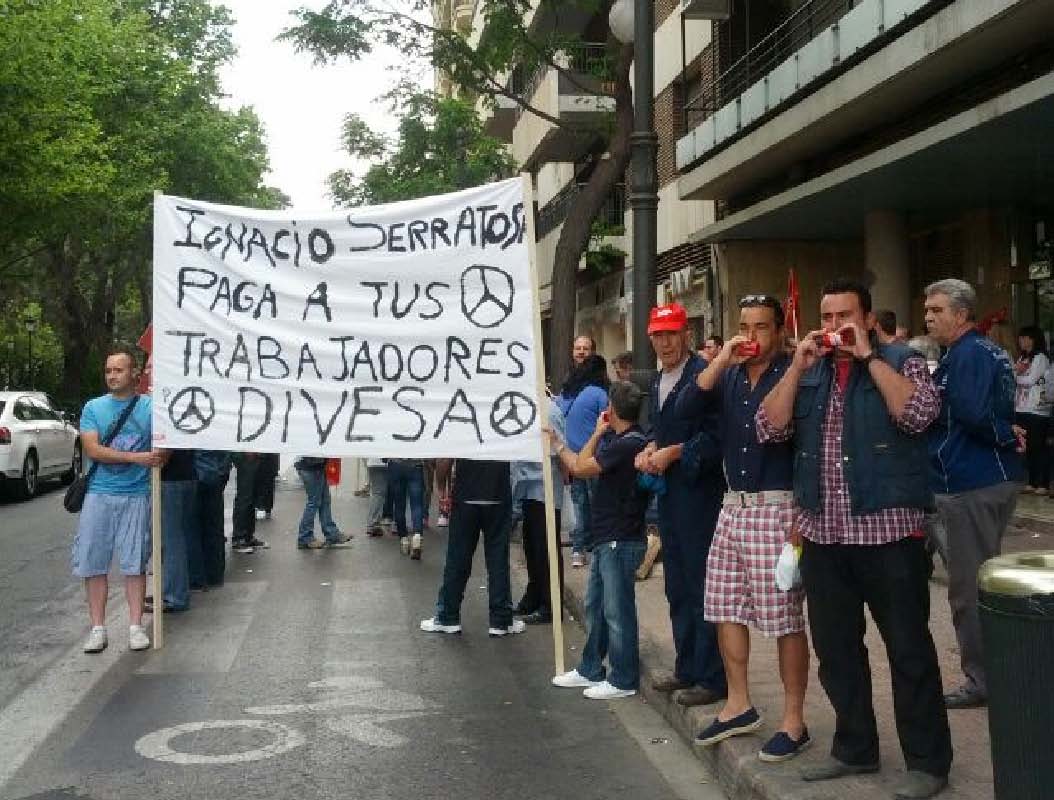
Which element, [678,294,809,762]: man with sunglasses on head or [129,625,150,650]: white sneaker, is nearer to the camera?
[678,294,809,762]: man with sunglasses on head

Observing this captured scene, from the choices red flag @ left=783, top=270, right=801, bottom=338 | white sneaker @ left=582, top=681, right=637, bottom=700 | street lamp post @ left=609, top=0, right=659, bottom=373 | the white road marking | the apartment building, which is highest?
the apartment building

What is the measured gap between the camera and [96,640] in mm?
7984

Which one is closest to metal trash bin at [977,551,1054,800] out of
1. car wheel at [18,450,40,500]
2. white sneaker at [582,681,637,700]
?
white sneaker at [582,681,637,700]

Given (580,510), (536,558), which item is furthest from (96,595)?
(580,510)

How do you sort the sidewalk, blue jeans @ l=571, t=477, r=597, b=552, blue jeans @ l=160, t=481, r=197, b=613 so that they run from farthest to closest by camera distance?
blue jeans @ l=571, t=477, r=597, b=552 < blue jeans @ l=160, t=481, r=197, b=613 < the sidewalk

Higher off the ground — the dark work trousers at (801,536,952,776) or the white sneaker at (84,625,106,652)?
the dark work trousers at (801,536,952,776)

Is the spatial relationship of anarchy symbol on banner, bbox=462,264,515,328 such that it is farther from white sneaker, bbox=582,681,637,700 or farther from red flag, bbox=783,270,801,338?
red flag, bbox=783,270,801,338

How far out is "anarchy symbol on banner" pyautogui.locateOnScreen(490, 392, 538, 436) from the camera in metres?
7.30

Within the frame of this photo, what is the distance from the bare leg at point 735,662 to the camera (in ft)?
17.7

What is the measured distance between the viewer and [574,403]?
9.02 metres

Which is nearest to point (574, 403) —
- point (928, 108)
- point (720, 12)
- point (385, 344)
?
point (385, 344)

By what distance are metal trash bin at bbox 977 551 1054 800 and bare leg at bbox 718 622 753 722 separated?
1833 millimetres

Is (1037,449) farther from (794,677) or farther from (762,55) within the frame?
(794,677)

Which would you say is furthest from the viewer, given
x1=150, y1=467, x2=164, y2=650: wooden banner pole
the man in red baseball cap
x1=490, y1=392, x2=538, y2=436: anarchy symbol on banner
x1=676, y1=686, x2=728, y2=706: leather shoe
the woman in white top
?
the woman in white top
